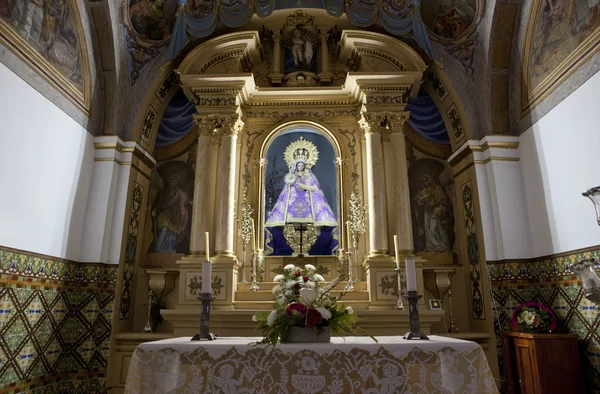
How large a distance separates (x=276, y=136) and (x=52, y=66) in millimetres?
3218

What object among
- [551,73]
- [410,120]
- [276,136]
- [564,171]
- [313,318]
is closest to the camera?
[313,318]

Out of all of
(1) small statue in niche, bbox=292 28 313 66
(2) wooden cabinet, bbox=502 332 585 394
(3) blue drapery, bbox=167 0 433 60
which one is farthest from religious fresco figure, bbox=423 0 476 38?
(2) wooden cabinet, bbox=502 332 585 394

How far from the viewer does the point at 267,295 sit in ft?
19.6

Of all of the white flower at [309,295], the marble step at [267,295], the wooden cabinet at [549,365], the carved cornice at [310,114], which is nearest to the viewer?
the white flower at [309,295]

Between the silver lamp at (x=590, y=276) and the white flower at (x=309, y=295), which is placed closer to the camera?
the white flower at (x=309, y=295)

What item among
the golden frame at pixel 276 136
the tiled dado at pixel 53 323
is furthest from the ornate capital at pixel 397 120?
the tiled dado at pixel 53 323

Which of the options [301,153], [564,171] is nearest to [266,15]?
[301,153]

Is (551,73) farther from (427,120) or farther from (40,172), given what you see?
(40,172)

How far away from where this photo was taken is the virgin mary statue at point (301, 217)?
641 cm

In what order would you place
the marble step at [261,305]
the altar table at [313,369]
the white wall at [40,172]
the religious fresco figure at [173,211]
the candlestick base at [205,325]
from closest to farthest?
the altar table at [313,369]
the candlestick base at [205,325]
the white wall at [40,172]
the marble step at [261,305]
the religious fresco figure at [173,211]

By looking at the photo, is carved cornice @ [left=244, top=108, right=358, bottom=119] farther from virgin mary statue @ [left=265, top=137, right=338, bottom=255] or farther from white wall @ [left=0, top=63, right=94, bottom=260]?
white wall @ [left=0, top=63, right=94, bottom=260]

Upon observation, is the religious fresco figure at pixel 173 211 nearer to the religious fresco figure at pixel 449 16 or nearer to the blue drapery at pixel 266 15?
the blue drapery at pixel 266 15

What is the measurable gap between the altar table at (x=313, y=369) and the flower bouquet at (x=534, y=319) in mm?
2769

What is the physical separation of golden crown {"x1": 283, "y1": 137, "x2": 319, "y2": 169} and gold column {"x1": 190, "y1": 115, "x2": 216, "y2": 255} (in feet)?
4.13
